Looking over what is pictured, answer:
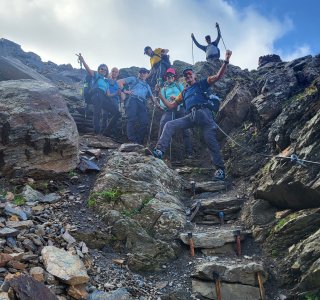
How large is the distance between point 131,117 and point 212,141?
5.33m

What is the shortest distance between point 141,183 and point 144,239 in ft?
9.07

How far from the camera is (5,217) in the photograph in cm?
816

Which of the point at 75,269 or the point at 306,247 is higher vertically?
the point at 306,247

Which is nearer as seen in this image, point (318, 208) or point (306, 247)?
point (306, 247)

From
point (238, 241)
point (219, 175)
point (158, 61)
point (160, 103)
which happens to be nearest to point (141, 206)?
point (238, 241)

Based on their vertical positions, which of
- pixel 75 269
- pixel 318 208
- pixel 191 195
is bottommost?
pixel 75 269

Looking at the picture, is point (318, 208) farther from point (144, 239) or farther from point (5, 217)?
point (5, 217)

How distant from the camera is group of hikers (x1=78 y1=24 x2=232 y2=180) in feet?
47.6

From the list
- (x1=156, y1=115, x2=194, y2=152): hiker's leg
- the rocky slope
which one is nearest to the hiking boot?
the rocky slope

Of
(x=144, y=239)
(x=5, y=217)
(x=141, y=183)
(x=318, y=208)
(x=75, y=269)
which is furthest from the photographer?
(x=141, y=183)

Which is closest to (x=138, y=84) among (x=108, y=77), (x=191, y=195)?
(x=108, y=77)

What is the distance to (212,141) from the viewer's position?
1416 centimetres

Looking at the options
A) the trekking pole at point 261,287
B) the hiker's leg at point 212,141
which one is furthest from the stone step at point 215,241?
the hiker's leg at point 212,141

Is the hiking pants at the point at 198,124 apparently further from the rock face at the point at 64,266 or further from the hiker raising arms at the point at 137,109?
the rock face at the point at 64,266
